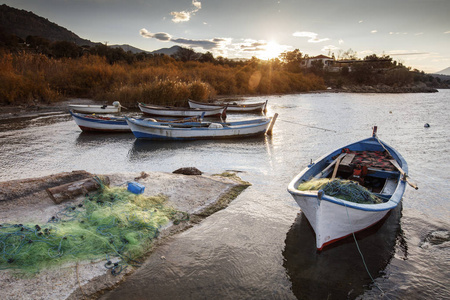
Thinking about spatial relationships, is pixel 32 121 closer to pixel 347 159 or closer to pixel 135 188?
pixel 135 188

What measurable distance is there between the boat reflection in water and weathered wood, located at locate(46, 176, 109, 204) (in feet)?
15.4

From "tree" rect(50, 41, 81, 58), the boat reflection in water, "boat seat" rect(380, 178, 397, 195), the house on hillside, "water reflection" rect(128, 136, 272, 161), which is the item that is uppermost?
the house on hillside

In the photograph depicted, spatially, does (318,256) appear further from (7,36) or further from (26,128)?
(7,36)

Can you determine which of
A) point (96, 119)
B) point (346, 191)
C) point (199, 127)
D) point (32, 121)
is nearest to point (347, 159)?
point (346, 191)

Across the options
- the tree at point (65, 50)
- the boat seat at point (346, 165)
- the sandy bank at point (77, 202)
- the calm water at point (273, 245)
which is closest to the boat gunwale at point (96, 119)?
the calm water at point (273, 245)

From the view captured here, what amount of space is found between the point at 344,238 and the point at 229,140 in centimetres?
1149

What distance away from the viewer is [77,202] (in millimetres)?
6230

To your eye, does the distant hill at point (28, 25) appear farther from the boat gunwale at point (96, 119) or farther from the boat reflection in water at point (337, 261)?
the boat reflection in water at point (337, 261)

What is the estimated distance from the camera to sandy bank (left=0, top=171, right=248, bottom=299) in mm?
3976

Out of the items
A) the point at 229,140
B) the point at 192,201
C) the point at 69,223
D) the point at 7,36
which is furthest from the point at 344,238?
the point at 7,36

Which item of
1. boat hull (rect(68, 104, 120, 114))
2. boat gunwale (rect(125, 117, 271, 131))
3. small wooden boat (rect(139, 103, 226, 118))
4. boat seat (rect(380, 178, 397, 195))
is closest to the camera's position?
boat seat (rect(380, 178, 397, 195))

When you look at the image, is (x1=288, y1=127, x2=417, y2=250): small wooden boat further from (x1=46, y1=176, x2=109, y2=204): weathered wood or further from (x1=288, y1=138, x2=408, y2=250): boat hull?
(x1=46, y1=176, x2=109, y2=204): weathered wood

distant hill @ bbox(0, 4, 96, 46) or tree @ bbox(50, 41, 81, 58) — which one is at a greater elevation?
distant hill @ bbox(0, 4, 96, 46)

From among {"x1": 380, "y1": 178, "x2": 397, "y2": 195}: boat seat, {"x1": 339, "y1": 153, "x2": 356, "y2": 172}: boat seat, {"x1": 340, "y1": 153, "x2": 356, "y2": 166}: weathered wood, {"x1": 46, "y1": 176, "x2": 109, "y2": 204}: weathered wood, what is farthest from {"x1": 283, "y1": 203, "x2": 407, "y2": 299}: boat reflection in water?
{"x1": 46, "y1": 176, "x2": 109, "y2": 204}: weathered wood
